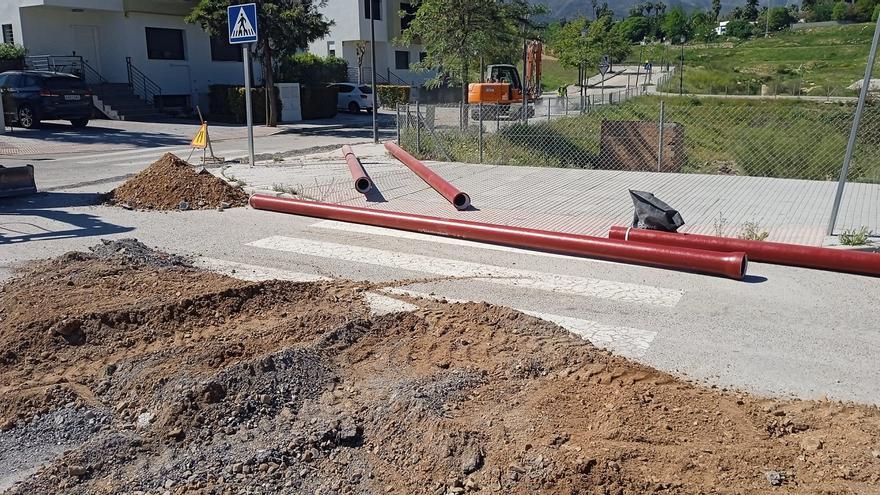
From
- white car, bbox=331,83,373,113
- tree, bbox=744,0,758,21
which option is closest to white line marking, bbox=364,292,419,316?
white car, bbox=331,83,373,113

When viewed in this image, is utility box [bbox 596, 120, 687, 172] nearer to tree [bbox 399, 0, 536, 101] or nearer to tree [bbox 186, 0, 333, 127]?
tree [bbox 399, 0, 536, 101]

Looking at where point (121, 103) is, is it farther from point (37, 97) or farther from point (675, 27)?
point (675, 27)

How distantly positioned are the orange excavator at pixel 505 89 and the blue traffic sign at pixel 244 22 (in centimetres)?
688

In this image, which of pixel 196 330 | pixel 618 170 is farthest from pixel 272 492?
pixel 618 170

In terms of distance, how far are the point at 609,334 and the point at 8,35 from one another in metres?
32.1

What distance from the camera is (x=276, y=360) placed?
4.89m

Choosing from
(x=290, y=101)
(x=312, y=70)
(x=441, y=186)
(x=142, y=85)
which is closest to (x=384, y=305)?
(x=441, y=186)

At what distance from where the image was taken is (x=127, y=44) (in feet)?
102

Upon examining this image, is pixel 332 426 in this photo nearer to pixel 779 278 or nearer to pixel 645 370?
pixel 645 370

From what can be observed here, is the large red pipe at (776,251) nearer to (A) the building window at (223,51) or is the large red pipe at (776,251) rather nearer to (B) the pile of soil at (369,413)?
(B) the pile of soil at (369,413)

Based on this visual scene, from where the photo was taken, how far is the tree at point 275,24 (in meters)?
26.6

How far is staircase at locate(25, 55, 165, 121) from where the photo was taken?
2912 cm

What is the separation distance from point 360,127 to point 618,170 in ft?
51.1

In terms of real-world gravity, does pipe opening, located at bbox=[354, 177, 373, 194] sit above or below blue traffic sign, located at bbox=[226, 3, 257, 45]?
below
